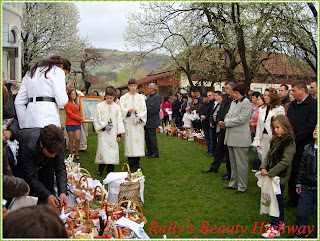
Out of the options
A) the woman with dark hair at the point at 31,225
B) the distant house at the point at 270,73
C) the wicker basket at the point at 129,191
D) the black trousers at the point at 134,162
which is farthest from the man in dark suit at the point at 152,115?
the woman with dark hair at the point at 31,225

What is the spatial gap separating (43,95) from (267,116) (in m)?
3.97

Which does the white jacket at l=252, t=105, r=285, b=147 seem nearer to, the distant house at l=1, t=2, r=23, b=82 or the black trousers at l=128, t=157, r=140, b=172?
the black trousers at l=128, t=157, r=140, b=172

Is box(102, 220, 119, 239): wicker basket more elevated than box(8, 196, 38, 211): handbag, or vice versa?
box(8, 196, 38, 211): handbag

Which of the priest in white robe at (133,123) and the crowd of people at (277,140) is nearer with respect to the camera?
the crowd of people at (277,140)

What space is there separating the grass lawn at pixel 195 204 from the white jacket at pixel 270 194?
1.13ft

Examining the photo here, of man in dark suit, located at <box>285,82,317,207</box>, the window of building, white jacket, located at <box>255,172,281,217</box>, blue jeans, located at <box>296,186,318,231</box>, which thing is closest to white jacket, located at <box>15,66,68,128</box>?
white jacket, located at <box>255,172,281,217</box>

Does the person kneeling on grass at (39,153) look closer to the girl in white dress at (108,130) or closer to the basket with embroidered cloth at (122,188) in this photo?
the basket with embroidered cloth at (122,188)

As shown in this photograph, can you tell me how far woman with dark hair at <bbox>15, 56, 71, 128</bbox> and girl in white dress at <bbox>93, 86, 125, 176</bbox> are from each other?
2777 millimetres

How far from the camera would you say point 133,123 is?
28.5 ft

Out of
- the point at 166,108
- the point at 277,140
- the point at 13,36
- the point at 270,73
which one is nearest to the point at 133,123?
the point at 277,140

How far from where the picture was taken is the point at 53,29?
104 ft

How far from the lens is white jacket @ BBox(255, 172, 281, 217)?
4.58m

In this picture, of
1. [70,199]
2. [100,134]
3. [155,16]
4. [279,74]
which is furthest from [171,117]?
[70,199]

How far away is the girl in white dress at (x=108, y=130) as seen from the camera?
25.2 ft
